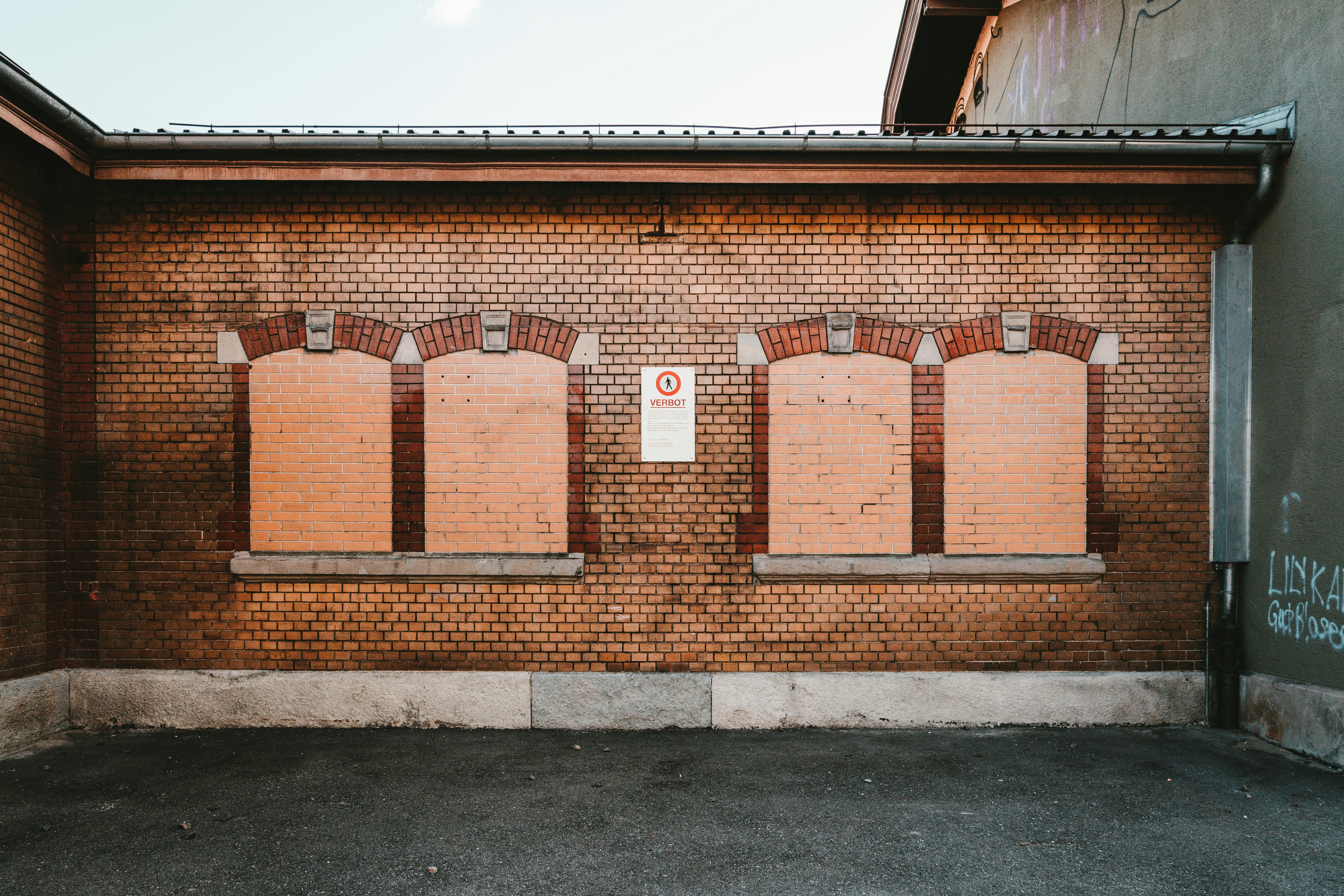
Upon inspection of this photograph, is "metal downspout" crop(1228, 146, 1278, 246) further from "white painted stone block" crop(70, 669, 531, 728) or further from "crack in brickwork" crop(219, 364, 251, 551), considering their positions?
"crack in brickwork" crop(219, 364, 251, 551)

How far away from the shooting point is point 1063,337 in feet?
20.7

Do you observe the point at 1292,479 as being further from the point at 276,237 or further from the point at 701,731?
the point at 276,237

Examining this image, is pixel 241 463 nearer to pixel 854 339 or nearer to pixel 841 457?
pixel 841 457

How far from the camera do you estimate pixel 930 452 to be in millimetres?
6293

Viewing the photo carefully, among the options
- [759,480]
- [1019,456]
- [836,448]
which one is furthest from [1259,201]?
[759,480]

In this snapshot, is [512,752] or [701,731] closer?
[512,752]

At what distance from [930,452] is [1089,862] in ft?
10.5

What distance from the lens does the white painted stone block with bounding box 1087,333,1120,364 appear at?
6293mm

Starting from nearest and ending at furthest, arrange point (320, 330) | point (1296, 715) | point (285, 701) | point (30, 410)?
point (1296, 715)
point (30, 410)
point (285, 701)
point (320, 330)

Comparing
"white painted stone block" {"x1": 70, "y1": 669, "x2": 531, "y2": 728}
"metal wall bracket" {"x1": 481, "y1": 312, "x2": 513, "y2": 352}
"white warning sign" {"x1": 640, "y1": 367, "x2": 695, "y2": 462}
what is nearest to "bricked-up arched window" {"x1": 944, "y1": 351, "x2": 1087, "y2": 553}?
"white warning sign" {"x1": 640, "y1": 367, "x2": 695, "y2": 462}

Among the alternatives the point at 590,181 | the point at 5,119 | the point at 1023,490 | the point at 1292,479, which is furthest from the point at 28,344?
the point at 1292,479

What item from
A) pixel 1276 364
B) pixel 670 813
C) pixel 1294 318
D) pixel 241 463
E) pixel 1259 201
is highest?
pixel 1259 201

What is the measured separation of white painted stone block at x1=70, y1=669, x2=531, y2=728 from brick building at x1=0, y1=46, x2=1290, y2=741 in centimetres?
11

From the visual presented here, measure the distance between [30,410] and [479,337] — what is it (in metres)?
3.68
